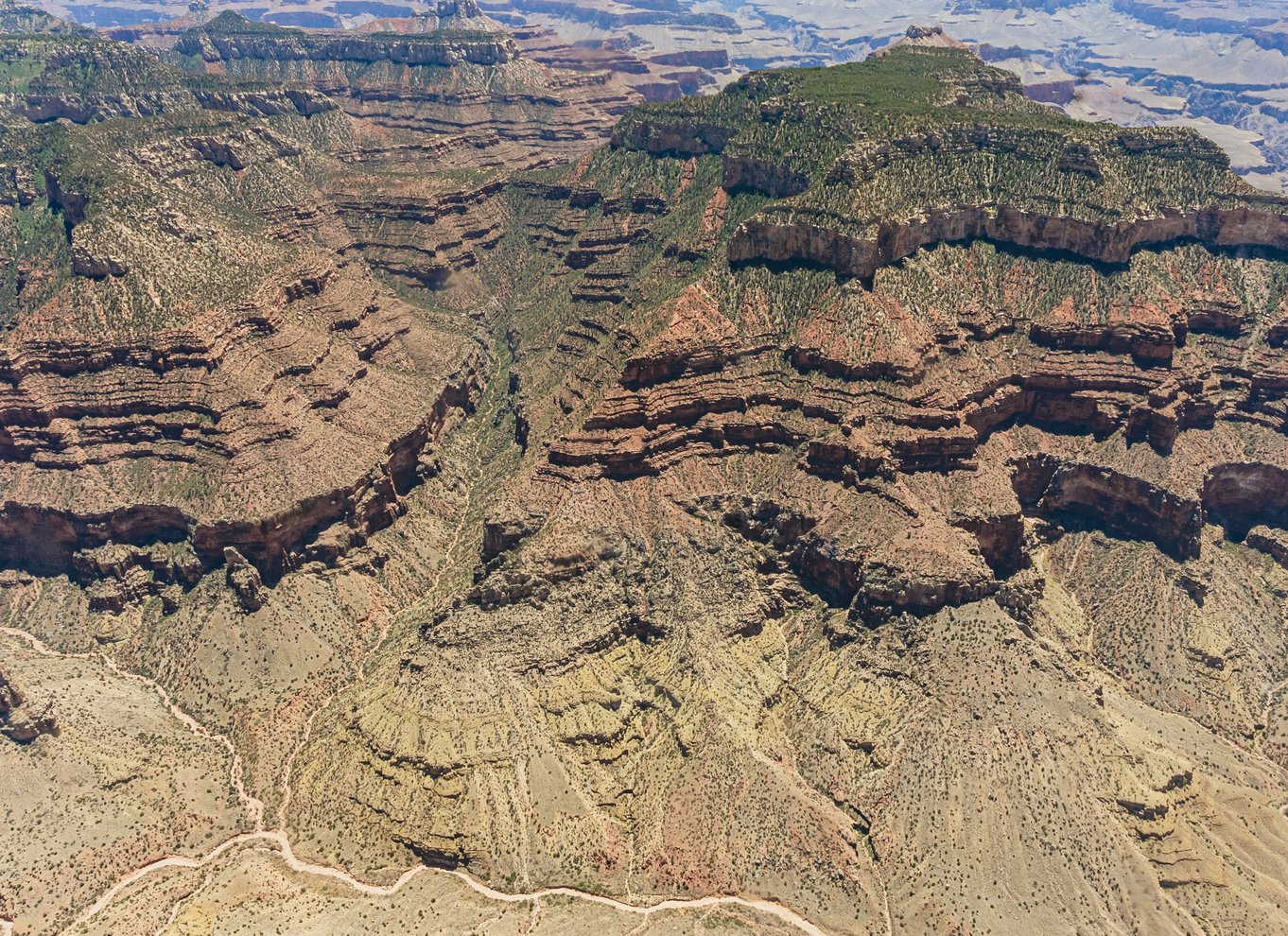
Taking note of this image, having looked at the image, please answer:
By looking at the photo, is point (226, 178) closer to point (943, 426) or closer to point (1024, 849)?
point (943, 426)

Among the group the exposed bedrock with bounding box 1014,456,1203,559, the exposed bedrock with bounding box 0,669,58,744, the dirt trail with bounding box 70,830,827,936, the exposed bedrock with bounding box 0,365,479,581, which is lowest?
the dirt trail with bounding box 70,830,827,936

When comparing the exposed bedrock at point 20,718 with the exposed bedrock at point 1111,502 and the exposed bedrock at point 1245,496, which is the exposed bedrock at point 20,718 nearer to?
the exposed bedrock at point 1111,502

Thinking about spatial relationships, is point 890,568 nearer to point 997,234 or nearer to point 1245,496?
point 1245,496

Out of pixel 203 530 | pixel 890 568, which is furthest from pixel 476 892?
pixel 203 530

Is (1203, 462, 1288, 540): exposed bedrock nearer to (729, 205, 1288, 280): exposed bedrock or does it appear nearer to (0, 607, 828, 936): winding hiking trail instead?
(729, 205, 1288, 280): exposed bedrock

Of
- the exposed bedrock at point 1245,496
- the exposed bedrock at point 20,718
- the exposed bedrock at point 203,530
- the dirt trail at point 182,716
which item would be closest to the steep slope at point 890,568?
the exposed bedrock at point 1245,496

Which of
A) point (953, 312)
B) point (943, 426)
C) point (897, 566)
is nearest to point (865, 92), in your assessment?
point (953, 312)

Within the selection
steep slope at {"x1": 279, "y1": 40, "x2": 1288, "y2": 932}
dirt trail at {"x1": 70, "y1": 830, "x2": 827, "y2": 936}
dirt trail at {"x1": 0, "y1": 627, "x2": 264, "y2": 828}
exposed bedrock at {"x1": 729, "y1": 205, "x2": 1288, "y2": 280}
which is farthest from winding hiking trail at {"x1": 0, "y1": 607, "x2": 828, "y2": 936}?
exposed bedrock at {"x1": 729, "y1": 205, "x2": 1288, "y2": 280}
